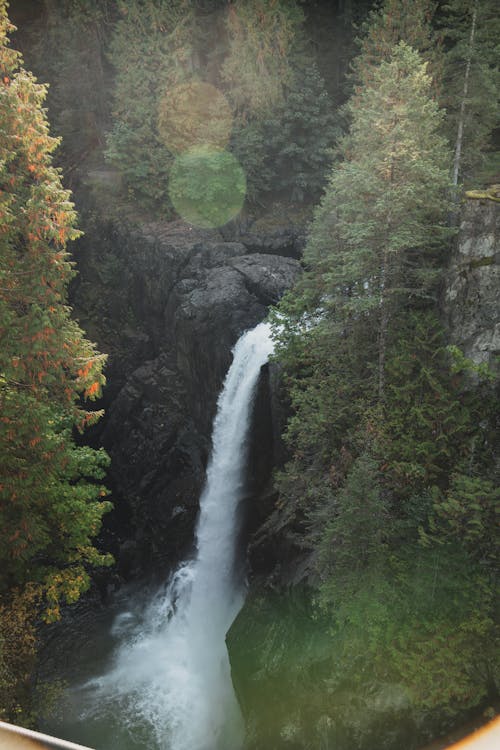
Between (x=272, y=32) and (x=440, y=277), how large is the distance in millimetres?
22287

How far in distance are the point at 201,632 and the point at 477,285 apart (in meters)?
14.9

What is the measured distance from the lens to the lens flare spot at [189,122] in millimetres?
27312

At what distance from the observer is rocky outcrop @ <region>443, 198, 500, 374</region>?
40.8ft

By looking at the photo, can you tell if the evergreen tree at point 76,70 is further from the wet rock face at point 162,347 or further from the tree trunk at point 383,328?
the tree trunk at point 383,328

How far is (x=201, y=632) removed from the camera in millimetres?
17812

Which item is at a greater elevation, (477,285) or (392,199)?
(392,199)

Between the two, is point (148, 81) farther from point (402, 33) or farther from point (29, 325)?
point (29, 325)

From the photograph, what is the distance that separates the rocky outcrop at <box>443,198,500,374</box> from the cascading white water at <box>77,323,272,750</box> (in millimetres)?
8125

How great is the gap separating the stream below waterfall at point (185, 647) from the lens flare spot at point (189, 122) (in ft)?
43.5

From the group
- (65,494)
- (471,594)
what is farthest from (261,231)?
(471,594)

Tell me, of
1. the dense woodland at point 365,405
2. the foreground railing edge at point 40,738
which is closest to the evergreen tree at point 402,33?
the dense woodland at point 365,405

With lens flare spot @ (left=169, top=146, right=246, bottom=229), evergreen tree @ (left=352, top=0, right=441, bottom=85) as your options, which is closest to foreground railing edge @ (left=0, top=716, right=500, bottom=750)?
→ evergreen tree @ (left=352, top=0, right=441, bottom=85)

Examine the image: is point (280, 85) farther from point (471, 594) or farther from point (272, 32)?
point (471, 594)

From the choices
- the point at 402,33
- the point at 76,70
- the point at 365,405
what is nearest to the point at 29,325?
the point at 365,405
